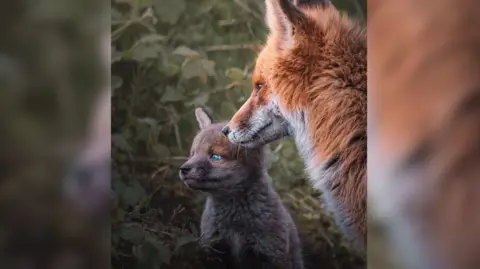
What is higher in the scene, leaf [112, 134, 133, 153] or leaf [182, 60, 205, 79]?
leaf [182, 60, 205, 79]

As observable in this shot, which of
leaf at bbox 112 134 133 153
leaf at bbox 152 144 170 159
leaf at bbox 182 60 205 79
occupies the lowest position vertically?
leaf at bbox 152 144 170 159

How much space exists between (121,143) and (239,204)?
14.6 inches

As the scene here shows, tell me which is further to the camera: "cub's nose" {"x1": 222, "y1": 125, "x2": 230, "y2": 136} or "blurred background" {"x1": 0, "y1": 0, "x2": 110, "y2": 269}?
"cub's nose" {"x1": 222, "y1": 125, "x2": 230, "y2": 136}

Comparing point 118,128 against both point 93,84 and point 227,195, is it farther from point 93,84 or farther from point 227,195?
point 227,195

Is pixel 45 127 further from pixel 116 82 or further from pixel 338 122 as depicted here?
pixel 338 122

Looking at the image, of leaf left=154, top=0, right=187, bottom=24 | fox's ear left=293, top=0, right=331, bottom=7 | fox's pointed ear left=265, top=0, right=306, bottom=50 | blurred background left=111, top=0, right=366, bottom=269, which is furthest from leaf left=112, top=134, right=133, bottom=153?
fox's ear left=293, top=0, right=331, bottom=7

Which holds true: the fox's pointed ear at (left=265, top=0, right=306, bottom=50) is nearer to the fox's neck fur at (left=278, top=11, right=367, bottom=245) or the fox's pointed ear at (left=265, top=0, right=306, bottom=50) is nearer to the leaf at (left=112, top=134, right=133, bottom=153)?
the fox's neck fur at (left=278, top=11, right=367, bottom=245)

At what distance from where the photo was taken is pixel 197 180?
1598 millimetres

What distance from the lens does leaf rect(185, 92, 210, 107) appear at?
160cm

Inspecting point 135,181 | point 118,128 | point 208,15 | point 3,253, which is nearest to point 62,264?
point 3,253

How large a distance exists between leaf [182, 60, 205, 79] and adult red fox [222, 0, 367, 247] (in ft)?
0.51

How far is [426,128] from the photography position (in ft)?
5.05

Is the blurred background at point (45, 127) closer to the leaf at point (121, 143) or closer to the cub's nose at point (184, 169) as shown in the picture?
the leaf at point (121, 143)

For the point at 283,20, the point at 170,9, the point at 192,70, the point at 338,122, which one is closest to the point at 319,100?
the point at 338,122
